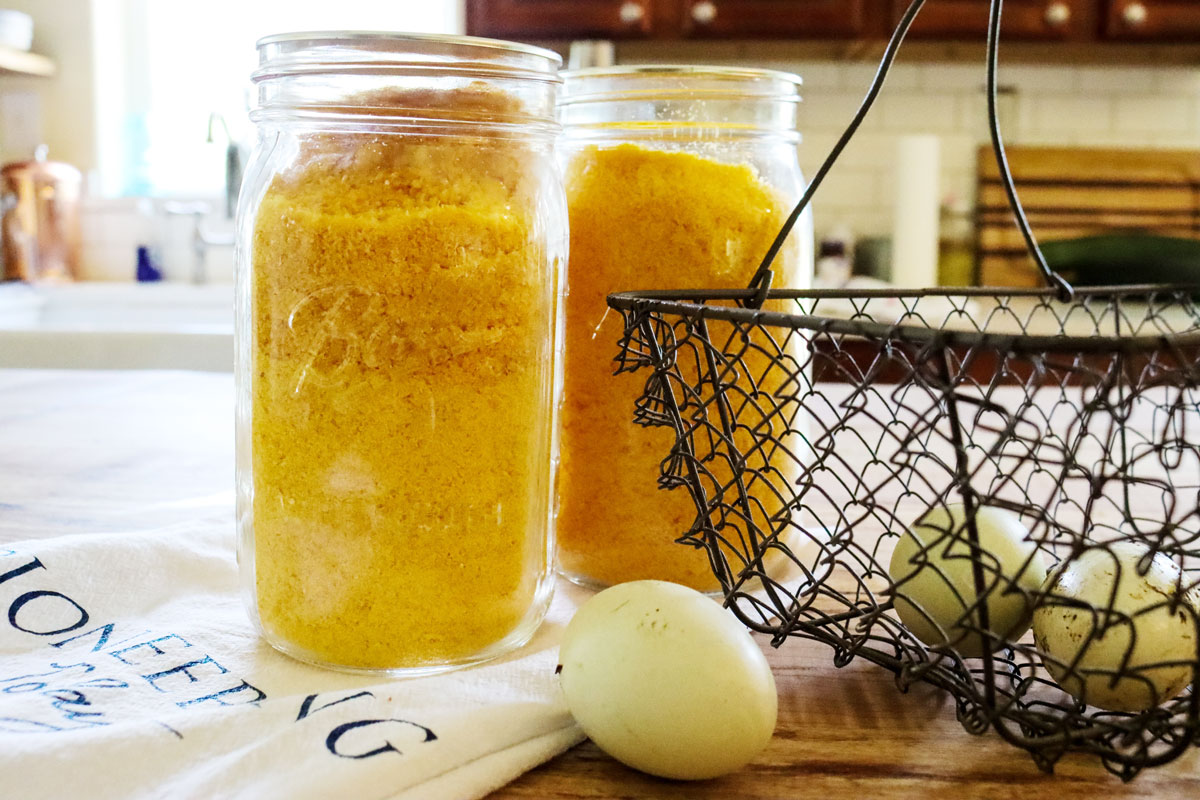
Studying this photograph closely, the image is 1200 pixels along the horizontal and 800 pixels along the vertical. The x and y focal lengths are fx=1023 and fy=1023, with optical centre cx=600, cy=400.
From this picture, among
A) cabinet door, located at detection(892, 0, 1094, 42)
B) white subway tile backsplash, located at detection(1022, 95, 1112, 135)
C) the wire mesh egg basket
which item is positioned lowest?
the wire mesh egg basket

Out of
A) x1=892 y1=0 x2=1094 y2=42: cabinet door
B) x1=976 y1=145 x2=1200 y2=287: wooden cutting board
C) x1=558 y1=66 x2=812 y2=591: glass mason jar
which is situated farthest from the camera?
x1=976 y1=145 x2=1200 y2=287: wooden cutting board

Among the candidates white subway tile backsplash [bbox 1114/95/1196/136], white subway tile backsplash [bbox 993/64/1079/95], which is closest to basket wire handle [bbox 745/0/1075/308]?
white subway tile backsplash [bbox 993/64/1079/95]

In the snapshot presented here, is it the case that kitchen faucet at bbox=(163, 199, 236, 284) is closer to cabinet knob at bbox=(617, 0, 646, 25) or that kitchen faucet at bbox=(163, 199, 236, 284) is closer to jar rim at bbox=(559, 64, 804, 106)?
cabinet knob at bbox=(617, 0, 646, 25)

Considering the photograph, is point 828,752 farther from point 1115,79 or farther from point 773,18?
point 1115,79

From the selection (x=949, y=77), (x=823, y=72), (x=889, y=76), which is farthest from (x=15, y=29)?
(x=949, y=77)

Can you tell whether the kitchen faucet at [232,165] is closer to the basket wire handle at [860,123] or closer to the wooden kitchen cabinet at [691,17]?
the wooden kitchen cabinet at [691,17]

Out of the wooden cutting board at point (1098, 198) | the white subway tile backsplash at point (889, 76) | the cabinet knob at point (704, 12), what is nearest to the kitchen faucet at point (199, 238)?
the cabinet knob at point (704, 12)

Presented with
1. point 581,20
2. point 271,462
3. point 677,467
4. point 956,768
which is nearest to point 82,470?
point 271,462
